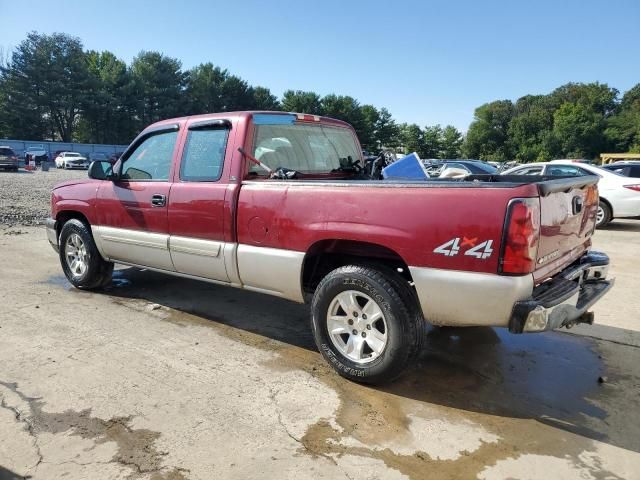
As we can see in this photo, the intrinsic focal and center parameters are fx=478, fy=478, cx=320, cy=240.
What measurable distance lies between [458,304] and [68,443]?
A: 2368mm

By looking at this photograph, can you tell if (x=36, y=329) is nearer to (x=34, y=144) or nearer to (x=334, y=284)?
(x=334, y=284)

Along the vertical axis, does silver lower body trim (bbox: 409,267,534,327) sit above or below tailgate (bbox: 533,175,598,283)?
below

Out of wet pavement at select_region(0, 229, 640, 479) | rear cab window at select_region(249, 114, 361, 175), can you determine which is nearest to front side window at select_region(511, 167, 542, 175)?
wet pavement at select_region(0, 229, 640, 479)

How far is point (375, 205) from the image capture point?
3.16m

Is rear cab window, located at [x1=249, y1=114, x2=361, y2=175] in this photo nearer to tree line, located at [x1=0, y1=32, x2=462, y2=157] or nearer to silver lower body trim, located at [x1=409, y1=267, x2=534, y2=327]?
silver lower body trim, located at [x1=409, y1=267, x2=534, y2=327]

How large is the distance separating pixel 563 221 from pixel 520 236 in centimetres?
70

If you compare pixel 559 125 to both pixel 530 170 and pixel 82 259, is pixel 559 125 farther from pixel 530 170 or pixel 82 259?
pixel 82 259

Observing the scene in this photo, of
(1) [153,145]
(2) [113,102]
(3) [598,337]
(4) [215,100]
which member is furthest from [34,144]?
(3) [598,337]

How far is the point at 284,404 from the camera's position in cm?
310

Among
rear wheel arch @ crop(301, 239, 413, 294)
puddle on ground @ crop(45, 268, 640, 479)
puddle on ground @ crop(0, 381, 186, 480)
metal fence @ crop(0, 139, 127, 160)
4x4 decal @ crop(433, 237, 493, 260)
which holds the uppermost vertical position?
metal fence @ crop(0, 139, 127, 160)

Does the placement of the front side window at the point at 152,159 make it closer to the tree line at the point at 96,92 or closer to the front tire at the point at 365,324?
the front tire at the point at 365,324

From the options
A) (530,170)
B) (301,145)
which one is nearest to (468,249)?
(301,145)

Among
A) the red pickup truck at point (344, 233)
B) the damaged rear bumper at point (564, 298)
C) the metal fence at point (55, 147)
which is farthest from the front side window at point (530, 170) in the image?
the metal fence at point (55, 147)

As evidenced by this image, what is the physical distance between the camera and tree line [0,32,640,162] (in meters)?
56.6
